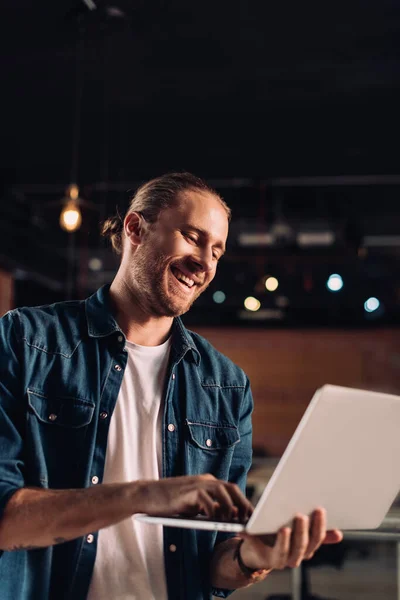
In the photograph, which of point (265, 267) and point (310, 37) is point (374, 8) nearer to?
point (310, 37)

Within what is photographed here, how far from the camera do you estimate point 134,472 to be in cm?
153

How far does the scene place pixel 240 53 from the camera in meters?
4.68

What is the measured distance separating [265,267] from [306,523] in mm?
7662

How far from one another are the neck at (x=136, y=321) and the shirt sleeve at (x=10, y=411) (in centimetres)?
26

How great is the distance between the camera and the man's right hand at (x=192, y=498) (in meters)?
1.20

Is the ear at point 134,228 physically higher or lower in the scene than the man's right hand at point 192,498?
higher

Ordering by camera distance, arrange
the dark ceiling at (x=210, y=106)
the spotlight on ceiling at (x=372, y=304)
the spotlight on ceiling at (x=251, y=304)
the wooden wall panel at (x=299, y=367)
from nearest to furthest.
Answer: the dark ceiling at (x=210, y=106)
the spotlight on ceiling at (x=251, y=304)
the spotlight on ceiling at (x=372, y=304)
the wooden wall panel at (x=299, y=367)

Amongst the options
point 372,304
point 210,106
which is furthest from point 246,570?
point 372,304

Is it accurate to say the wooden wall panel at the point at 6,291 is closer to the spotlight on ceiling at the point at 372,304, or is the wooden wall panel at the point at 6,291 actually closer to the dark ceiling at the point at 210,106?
the dark ceiling at the point at 210,106

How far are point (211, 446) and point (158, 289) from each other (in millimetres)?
363

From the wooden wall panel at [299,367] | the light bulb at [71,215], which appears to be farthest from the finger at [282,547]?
the wooden wall panel at [299,367]

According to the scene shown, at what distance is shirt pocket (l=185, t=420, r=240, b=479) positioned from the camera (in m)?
1.64

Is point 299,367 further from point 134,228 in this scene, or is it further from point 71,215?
point 134,228

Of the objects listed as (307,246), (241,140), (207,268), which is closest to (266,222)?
(307,246)
